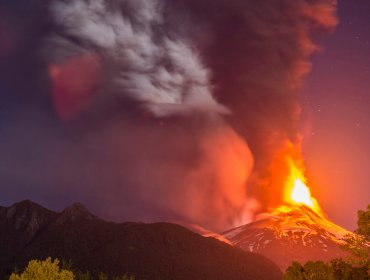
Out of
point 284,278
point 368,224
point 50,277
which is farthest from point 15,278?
point 368,224

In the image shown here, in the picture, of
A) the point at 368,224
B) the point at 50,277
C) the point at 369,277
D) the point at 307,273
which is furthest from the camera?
the point at 50,277

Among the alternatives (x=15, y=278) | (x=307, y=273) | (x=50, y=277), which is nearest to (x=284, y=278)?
(x=307, y=273)

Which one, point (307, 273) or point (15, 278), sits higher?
point (307, 273)

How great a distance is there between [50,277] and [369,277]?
159 feet

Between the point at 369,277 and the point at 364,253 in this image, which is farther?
the point at 369,277

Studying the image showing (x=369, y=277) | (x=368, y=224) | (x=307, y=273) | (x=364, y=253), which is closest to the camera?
(x=364, y=253)

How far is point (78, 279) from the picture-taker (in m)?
124

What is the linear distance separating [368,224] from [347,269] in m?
11.4

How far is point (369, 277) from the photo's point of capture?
38.6m

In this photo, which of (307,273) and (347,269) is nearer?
(347,269)

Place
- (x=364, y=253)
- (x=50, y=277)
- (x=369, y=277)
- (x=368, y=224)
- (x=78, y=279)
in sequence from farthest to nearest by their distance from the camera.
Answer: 1. (x=78, y=279)
2. (x=50, y=277)
3. (x=369, y=277)
4. (x=368, y=224)
5. (x=364, y=253)

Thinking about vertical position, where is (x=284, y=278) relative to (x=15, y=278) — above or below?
above

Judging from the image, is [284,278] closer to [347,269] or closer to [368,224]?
[347,269]

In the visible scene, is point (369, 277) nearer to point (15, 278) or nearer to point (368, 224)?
point (368, 224)
